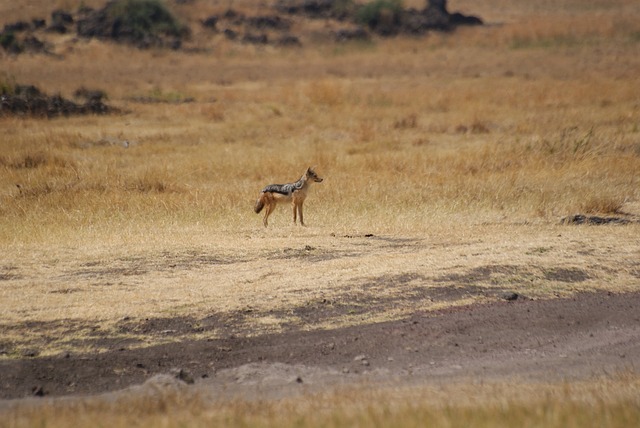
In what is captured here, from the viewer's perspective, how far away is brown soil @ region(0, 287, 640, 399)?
19.6 ft

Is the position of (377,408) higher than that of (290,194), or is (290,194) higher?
(377,408)

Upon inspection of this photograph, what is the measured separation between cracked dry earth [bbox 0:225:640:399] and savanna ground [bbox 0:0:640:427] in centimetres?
3

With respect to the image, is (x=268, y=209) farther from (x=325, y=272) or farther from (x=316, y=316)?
(x=316, y=316)

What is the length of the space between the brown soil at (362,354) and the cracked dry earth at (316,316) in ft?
0.05

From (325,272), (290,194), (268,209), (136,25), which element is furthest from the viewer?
(136,25)

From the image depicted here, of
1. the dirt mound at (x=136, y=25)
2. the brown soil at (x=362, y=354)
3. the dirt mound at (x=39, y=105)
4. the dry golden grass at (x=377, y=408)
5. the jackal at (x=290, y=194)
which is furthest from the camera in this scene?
the dirt mound at (x=136, y=25)

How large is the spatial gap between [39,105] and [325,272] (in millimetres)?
18048

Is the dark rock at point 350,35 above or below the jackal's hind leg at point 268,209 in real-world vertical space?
below

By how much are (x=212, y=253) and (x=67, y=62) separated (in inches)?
1347

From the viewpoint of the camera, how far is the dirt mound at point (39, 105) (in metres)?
23.6

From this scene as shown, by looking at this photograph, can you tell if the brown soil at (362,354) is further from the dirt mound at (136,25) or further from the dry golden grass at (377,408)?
the dirt mound at (136,25)

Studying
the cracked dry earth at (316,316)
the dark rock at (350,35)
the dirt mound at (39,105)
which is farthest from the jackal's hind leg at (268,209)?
the dark rock at (350,35)

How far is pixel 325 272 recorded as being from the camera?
830cm

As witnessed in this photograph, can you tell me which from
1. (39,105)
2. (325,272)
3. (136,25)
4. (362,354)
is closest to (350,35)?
(136,25)
